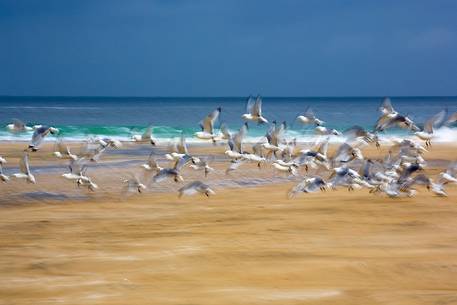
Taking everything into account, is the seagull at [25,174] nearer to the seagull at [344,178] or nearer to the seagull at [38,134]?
the seagull at [38,134]

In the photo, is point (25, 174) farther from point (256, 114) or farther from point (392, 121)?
point (392, 121)

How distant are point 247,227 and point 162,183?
5362 millimetres

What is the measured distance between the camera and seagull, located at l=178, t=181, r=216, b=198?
1541 cm

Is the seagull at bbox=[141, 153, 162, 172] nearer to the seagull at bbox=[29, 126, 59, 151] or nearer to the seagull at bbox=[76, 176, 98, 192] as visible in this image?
the seagull at bbox=[76, 176, 98, 192]

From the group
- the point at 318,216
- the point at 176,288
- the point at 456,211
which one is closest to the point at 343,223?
the point at 318,216

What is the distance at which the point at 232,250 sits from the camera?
10.8 meters

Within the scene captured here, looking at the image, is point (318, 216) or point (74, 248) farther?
point (318, 216)

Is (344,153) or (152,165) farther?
(152,165)

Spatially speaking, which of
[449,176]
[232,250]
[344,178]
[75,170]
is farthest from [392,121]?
[75,170]

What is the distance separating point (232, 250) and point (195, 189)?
513cm

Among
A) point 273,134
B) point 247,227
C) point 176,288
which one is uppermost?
point 273,134

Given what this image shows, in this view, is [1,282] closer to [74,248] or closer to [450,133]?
[74,248]

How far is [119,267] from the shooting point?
981 cm

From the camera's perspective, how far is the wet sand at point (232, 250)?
28.4 feet
